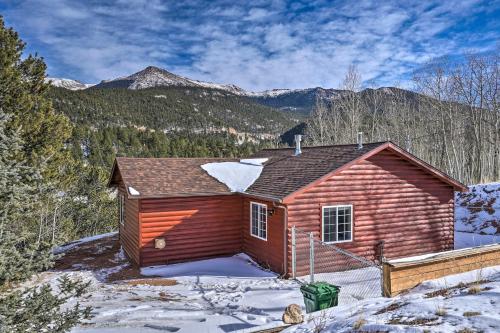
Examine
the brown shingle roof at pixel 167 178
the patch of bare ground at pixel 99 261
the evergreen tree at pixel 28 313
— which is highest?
the brown shingle roof at pixel 167 178

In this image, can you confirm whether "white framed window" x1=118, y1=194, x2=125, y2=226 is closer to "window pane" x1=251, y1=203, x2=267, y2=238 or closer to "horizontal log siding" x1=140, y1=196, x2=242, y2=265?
Result: "horizontal log siding" x1=140, y1=196, x2=242, y2=265

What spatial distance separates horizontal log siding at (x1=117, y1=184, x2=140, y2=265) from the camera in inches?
557

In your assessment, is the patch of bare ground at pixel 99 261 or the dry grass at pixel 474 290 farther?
the patch of bare ground at pixel 99 261

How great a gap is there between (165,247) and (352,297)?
23.1 feet

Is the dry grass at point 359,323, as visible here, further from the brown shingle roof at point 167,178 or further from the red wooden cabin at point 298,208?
the brown shingle roof at point 167,178

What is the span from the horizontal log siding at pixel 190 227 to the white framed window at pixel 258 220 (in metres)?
0.89

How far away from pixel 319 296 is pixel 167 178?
844 cm

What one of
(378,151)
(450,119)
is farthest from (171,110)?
(378,151)

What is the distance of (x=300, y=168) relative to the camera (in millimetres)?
14266

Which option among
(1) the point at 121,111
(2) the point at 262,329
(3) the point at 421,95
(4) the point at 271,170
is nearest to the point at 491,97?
(3) the point at 421,95

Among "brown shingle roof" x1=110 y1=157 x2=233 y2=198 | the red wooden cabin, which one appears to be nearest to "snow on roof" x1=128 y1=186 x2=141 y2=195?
the red wooden cabin

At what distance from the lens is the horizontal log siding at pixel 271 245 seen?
12328 millimetres

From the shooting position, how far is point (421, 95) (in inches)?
1490

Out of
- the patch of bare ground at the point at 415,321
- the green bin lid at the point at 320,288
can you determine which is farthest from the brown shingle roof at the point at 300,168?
the patch of bare ground at the point at 415,321
